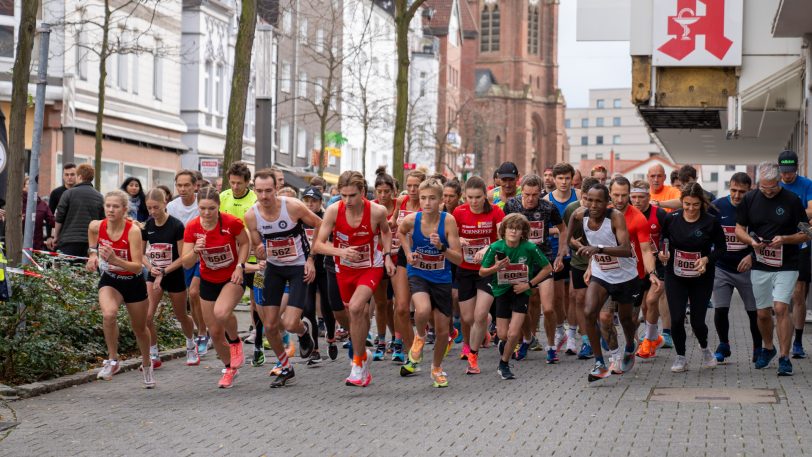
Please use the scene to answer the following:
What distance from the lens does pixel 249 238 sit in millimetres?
12008

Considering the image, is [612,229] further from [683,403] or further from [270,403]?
[270,403]

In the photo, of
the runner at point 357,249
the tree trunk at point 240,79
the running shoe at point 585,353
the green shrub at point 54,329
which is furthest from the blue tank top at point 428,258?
the tree trunk at point 240,79

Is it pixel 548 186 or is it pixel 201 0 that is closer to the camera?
pixel 548 186

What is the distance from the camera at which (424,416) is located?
968cm

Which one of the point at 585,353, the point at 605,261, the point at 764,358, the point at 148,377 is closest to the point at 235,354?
the point at 148,377

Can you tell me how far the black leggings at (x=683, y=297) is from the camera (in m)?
12.2

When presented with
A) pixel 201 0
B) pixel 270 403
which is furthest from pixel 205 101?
pixel 270 403

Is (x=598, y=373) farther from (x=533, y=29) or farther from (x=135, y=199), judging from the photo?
(x=533, y=29)

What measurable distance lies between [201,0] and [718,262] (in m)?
33.4

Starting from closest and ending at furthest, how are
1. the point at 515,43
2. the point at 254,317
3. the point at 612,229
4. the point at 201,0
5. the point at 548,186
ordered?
1. the point at 612,229
2. the point at 254,317
3. the point at 548,186
4. the point at 201,0
5. the point at 515,43

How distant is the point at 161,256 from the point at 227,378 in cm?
158

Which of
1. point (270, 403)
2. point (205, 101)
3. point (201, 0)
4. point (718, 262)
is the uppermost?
point (201, 0)

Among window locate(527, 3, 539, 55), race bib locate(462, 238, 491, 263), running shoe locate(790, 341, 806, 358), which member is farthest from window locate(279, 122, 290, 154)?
window locate(527, 3, 539, 55)

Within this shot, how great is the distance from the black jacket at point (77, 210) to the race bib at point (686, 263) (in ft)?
27.2
